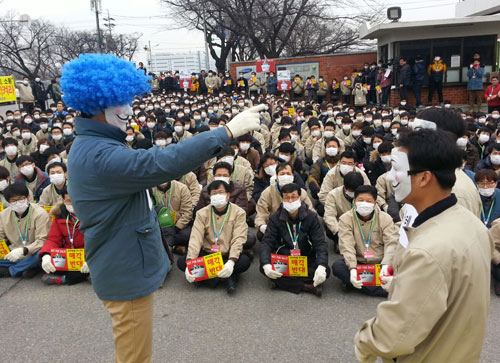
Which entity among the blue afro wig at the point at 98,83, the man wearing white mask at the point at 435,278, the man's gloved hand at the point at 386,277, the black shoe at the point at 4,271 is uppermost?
the blue afro wig at the point at 98,83

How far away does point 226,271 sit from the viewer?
14.5ft

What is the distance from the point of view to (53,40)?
3809cm

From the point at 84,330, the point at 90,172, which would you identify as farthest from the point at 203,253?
→ the point at 90,172

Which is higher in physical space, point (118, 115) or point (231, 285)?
point (118, 115)

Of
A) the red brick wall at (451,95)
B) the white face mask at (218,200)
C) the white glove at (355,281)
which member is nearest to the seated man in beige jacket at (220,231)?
the white face mask at (218,200)

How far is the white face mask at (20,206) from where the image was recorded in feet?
16.6

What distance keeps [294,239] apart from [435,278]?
11.0 feet

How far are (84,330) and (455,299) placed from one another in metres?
3.36

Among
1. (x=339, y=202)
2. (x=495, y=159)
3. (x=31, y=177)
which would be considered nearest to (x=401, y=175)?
(x=339, y=202)

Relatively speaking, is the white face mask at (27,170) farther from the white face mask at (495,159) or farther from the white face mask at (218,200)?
the white face mask at (495,159)

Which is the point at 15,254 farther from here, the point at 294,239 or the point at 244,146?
the point at 244,146

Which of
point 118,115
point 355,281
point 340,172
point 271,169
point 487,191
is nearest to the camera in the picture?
point 118,115

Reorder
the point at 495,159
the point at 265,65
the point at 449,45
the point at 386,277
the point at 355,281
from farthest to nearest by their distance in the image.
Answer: the point at 265,65 < the point at 449,45 < the point at 495,159 < the point at 355,281 < the point at 386,277

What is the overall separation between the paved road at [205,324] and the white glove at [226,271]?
24 cm
